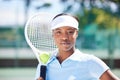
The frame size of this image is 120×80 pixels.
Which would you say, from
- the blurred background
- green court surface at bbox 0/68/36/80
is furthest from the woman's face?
green court surface at bbox 0/68/36/80

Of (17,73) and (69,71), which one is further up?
(69,71)

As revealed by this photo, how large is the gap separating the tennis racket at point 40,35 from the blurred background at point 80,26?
351 cm

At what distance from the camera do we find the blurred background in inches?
231

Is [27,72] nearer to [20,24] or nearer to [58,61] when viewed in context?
[20,24]

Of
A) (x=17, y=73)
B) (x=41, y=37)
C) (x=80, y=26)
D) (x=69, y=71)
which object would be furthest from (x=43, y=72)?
(x=17, y=73)

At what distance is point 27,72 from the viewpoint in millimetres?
7281

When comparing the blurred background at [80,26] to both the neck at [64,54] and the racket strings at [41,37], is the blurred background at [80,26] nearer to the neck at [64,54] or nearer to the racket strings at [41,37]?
the racket strings at [41,37]

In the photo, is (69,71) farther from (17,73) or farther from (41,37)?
(17,73)

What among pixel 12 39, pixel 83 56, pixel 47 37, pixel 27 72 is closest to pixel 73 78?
pixel 83 56

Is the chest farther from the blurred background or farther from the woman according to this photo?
the blurred background

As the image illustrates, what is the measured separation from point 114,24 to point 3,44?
172cm

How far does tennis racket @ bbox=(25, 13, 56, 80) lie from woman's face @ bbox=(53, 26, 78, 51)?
21 centimetres

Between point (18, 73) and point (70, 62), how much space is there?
545 centimetres

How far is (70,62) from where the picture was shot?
1817 mm
